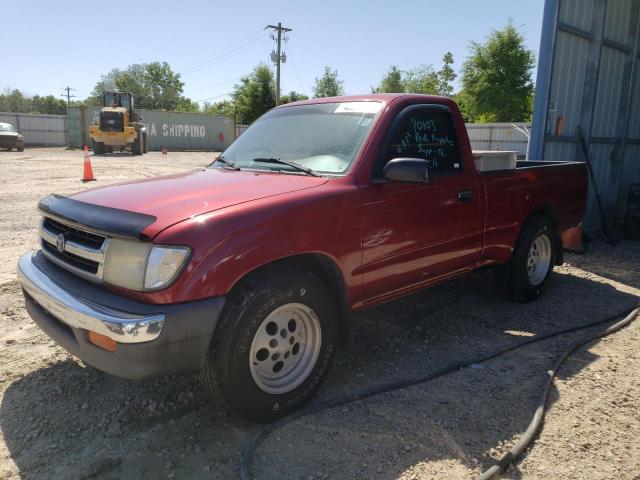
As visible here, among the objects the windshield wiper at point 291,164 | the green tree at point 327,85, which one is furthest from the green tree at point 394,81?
the windshield wiper at point 291,164

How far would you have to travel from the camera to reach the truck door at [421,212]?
3312 mm

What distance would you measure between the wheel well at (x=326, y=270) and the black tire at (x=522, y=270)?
229cm

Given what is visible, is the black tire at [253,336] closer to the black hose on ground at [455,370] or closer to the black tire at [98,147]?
the black hose on ground at [455,370]

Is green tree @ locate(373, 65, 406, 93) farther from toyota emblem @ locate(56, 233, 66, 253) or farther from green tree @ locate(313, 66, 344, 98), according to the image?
toyota emblem @ locate(56, 233, 66, 253)

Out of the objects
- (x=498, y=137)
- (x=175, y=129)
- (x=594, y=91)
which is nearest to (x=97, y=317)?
(x=594, y=91)

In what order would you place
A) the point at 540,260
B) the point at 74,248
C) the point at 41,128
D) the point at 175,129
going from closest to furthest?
the point at 74,248 < the point at 540,260 < the point at 41,128 < the point at 175,129

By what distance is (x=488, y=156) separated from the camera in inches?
171

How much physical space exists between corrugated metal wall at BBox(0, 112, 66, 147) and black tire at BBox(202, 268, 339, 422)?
1562 inches

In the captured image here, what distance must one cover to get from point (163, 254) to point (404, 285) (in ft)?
5.86

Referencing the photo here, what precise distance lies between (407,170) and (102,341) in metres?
1.97

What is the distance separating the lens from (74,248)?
281 cm

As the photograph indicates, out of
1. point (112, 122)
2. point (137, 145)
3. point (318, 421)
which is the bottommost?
point (318, 421)

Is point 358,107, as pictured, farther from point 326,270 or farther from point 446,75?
point 446,75

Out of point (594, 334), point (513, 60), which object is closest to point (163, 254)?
point (594, 334)
